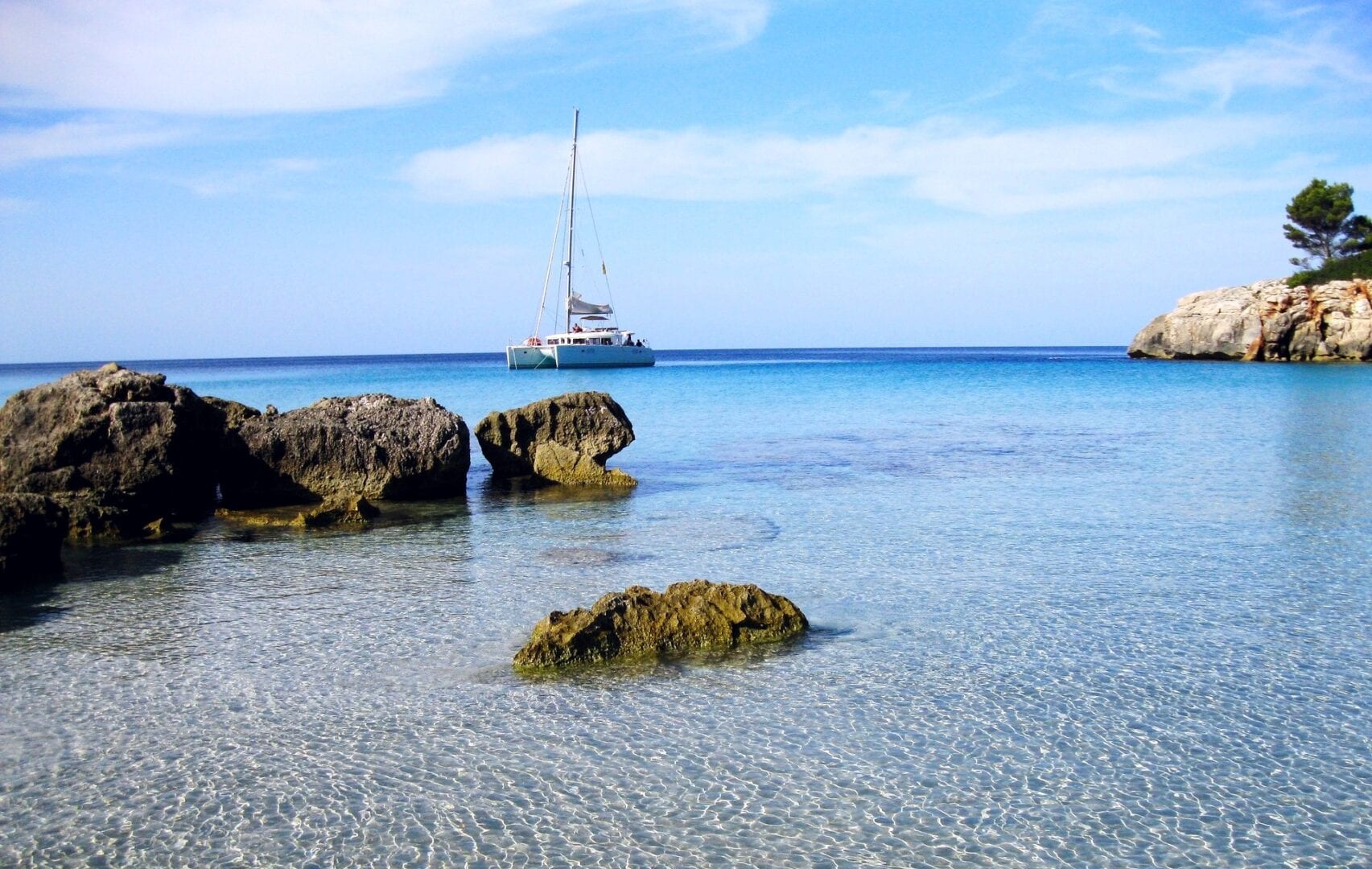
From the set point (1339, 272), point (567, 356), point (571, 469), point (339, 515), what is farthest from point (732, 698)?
point (1339, 272)

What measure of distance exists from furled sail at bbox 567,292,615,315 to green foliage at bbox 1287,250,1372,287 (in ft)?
154

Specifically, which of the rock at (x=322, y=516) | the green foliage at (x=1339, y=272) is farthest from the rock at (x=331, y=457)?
the green foliage at (x=1339, y=272)

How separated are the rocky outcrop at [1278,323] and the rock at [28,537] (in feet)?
224

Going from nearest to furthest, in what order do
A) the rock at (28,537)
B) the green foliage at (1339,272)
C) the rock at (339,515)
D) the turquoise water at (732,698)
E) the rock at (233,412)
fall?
the turquoise water at (732,698), the rock at (28,537), the rock at (339,515), the rock at (233,412), the green foliage at (1339,272)

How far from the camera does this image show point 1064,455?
20.5 m

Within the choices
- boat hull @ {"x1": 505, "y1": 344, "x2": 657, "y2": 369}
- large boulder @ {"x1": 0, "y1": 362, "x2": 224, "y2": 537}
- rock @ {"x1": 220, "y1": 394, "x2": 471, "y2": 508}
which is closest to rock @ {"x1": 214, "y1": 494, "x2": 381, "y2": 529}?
rock @ {"x1": 220, "y1": 394, "x2": 471, "y2": 508}

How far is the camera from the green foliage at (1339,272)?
65562 millimetres

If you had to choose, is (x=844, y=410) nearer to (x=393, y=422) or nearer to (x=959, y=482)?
(x=959, y=482)

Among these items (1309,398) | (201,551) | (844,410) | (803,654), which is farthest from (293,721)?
(1309,398)

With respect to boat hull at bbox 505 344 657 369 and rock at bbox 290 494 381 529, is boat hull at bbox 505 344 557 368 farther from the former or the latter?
rock at bbox 290 494 381 529

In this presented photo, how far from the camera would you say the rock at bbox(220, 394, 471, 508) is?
1495 cm

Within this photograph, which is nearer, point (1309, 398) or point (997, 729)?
point (997, 729)

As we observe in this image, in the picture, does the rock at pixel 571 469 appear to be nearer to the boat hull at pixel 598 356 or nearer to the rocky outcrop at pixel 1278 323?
the boat hull at pixel 598 356

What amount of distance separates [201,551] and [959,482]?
1128cm
